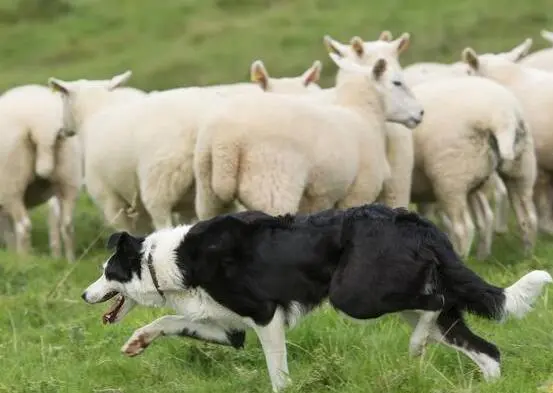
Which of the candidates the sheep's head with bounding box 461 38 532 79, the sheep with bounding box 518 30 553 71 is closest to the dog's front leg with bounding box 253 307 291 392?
the sheep's head with bounding box 461 38 532 79

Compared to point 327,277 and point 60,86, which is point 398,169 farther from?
point 327,277

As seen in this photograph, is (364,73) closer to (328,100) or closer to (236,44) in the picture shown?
(328,100)

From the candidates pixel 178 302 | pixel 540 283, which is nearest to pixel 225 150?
pixel 178 302

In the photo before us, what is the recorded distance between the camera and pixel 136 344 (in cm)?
619

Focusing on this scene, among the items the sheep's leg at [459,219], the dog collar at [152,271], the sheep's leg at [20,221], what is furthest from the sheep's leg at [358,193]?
the sheep's leg at [20,221]

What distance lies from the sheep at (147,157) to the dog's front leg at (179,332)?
2.95 meters

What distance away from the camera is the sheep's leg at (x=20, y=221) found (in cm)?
1183

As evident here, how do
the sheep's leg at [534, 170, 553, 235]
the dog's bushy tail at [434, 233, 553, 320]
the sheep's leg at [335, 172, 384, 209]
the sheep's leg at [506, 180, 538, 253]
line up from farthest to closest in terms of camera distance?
the sheep's leg at [534, 170, 553, 235], the sheep's leg at [506, 180, 538, 253], the sheep's leg at [335, 172, 384, 209], the dog's bushy tail at [434, 233, 553, 320]

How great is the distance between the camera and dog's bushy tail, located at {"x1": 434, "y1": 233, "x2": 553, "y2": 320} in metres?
5.77

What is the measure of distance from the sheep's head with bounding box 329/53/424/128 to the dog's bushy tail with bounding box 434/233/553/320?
14.1ft

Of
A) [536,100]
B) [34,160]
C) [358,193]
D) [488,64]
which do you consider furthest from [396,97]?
[34,160]

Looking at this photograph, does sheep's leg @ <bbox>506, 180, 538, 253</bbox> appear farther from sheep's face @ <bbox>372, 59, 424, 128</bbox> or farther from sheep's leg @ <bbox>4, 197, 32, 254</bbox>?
sheep's leg @ <bbox>4, 197, 32, 254</bbox>

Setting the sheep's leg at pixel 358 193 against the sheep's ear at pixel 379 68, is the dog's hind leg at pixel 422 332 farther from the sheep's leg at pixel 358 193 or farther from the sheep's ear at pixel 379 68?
the sheep's ear at pixel 379 68

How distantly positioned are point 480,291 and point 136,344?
1.75 m
